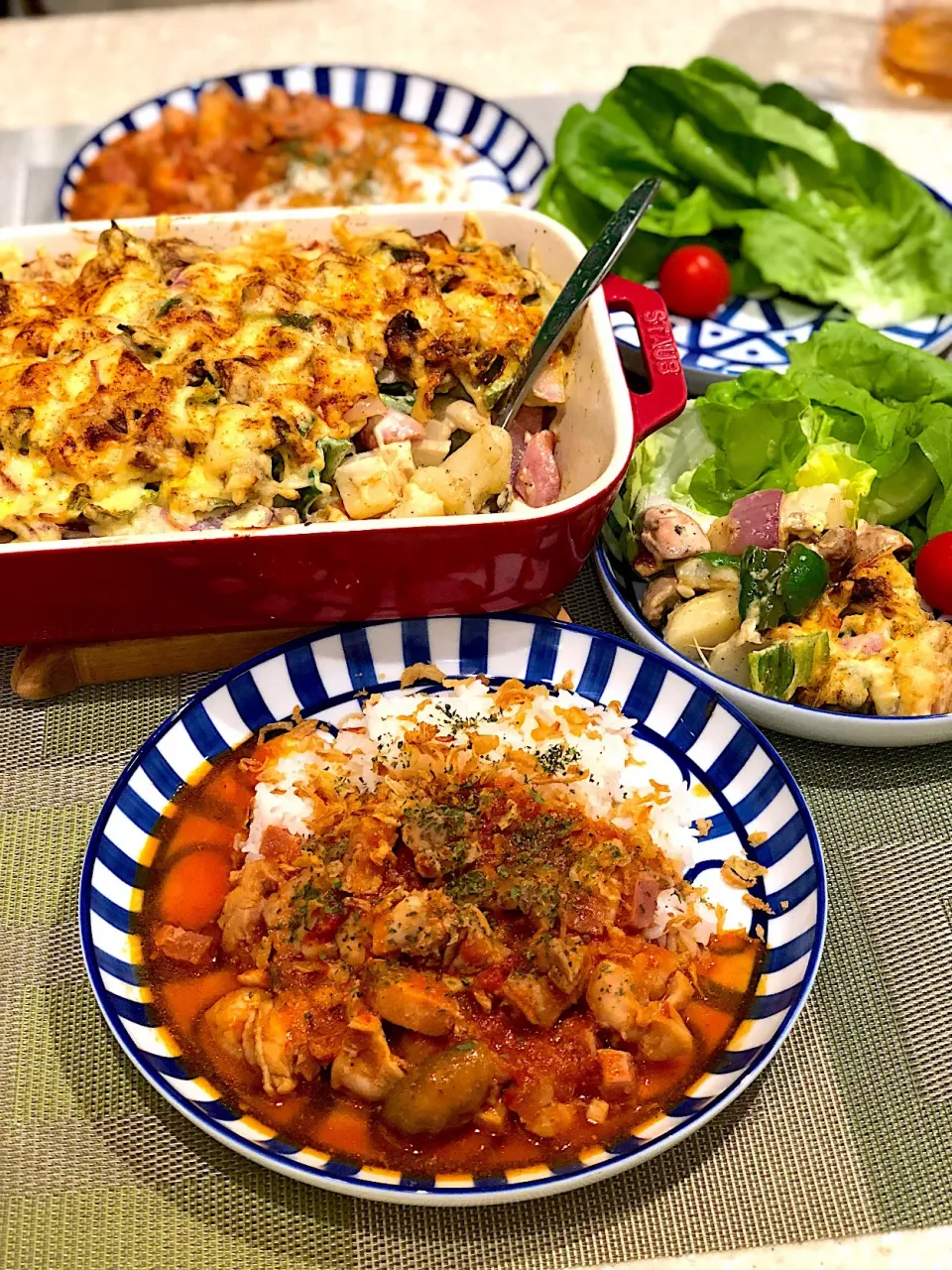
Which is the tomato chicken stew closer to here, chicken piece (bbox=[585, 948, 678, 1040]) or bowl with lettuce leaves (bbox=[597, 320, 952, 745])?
chicken piece (bbox=[585, 948, 678, 1040])

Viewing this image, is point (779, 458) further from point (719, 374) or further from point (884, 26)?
point (884, 26)

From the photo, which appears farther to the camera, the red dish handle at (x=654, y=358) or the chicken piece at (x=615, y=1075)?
the red dish handle at (x=654, y=358)

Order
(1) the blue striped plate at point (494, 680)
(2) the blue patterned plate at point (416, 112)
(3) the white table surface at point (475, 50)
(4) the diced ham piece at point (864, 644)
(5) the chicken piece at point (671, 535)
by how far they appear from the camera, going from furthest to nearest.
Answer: (3) the white table surface at point (475, 50) < (2) the blue patterned plate at point (416, 112) < (5) the chicken piece at point (671, 535) < (4) the diced ham piece at point (864, 644) < (1) the blue striped plate at point (494, 680)

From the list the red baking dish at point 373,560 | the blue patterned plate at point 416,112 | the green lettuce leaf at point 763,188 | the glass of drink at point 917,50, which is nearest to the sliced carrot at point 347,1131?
the red baking dish at point 373,560

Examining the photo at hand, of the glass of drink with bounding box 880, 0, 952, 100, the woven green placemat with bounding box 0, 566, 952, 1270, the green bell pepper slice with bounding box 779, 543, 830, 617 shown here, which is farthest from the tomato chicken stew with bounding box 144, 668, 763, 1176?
the glass of drink with bounding box 880, 0, 952, 100

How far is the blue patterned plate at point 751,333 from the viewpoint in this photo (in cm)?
262

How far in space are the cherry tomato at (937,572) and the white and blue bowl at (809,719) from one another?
0.86 feet

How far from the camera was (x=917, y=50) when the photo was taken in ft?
11.6

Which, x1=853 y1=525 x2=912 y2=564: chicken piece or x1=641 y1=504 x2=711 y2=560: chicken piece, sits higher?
x1=853 y1=525 x2=912 y2=564: chicken piece

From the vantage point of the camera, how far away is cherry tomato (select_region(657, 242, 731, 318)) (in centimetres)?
276

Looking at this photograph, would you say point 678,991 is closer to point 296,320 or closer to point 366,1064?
point 366,1064

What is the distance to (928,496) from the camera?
224cm

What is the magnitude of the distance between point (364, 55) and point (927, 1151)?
3486mm

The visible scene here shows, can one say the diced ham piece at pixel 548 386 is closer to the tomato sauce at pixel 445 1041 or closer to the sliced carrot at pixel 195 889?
the tomato sauce at pixel 445 1041
